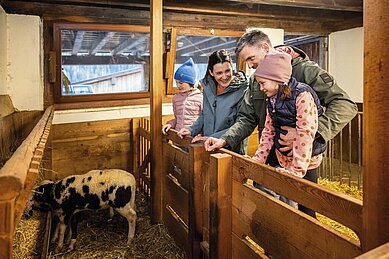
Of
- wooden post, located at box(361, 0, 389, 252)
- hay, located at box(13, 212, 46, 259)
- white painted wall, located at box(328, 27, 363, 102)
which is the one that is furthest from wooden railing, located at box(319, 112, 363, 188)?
wooden post, located at box(361, 0, 389, 252)

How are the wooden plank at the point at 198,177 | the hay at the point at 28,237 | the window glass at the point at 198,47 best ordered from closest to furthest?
the wooden plank at the point at 198,177 → the hay at the point at 28,237 → the window glass at the point at 198,47

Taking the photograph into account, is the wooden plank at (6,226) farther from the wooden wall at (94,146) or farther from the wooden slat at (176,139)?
the wooden wall at (94,146)

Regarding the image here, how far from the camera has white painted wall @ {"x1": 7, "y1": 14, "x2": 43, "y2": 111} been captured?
3510mm

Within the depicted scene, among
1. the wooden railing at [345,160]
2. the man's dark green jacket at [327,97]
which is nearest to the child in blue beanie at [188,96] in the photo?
the man's dark green jacket at [327,97]

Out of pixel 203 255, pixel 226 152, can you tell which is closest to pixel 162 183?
pixel 203 255

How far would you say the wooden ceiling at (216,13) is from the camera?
11.8 ft

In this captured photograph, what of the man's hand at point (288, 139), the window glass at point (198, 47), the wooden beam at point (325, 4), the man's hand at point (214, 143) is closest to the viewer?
the man's hand at point (288, 139)

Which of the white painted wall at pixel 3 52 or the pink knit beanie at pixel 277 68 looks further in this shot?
the white painted wall at pixel 3 52

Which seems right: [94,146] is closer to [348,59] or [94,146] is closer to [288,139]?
[288,139]

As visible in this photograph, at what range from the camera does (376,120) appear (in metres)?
0.85

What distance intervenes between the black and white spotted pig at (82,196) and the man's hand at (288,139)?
164 cm

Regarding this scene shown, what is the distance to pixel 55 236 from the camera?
2910 mm

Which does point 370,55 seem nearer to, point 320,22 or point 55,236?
point 55,236

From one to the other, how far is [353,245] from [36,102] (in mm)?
3410
